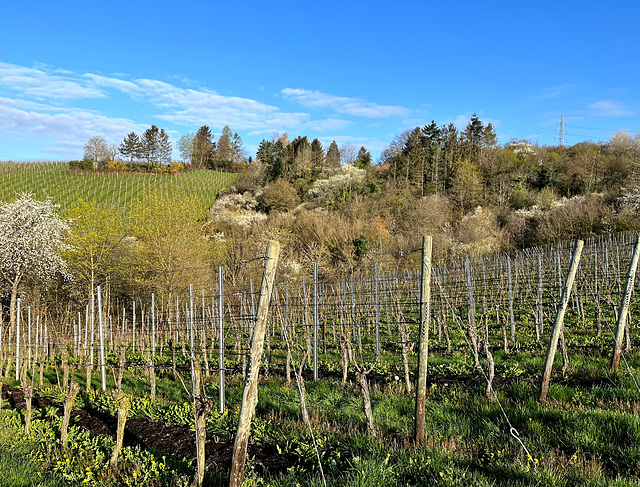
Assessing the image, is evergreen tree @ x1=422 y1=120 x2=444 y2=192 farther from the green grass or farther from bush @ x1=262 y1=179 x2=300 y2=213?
the green grass

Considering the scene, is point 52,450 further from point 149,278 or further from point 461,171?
point 461,171

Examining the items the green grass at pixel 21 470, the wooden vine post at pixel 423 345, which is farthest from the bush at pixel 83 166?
the wooden vine post at pixel 423 345

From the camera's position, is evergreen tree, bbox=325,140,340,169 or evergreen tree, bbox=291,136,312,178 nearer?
evergreen tree, bbox=291,136,312,178

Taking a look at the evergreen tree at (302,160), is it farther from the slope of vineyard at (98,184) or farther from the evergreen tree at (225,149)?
the evergreen tree at (225,149)

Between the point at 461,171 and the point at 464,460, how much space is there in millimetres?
38292

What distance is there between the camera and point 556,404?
14.3 ft

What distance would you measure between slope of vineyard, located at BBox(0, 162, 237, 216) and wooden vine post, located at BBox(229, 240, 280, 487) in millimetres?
36407

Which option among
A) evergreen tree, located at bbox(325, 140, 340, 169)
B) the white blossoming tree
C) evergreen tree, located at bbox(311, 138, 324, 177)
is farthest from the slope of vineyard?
the white blossoming tree

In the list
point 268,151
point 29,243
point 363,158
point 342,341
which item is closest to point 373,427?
point 342,341

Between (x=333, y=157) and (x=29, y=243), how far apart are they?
39021 millimetres

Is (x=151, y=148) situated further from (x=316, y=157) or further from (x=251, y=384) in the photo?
(x=251, y=384)

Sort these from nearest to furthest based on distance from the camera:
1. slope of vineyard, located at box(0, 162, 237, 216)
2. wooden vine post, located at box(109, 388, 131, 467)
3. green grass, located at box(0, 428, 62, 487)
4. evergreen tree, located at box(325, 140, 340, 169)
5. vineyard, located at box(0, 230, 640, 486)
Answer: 1. vineyard, located at box(0, 230, 640, 486)
2. green grass, located at box(0, 428, 62, 487)
3. wooden vine post, located at box(109, 388, 131, 467)
4. slope of vineyard, located at box(0, 162, 237, 216)
5. evergreen tree, located at box(325, 140, 340, 169)

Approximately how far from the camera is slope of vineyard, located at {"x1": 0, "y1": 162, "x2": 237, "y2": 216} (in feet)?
135

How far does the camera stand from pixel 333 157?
5244 centimetres
